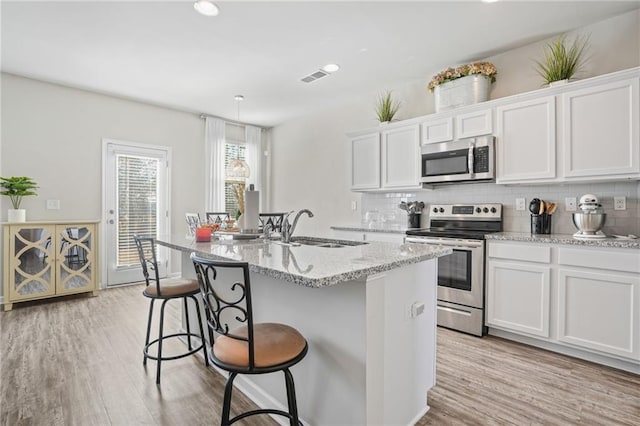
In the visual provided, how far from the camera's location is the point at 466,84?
331cm

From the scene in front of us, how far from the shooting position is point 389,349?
155 cm

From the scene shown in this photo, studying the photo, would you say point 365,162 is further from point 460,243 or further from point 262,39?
point 262,39

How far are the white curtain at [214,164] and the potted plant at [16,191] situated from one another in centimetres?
227

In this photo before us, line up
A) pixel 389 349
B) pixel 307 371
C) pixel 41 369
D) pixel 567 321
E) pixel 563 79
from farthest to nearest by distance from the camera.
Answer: pixel 563 79 → pixel 567 321 → pixel 41 369 → pixel 307 371 → pixel 389 349

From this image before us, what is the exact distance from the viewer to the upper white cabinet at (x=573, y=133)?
7.99 ft

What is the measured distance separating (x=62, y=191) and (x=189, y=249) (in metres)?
3.46

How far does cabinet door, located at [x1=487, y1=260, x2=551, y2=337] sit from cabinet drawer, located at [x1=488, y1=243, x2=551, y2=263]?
0.18 feet

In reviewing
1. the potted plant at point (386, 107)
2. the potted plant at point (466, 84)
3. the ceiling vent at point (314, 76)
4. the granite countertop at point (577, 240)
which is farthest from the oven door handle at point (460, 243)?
the ceiling vent at point (314, 76)

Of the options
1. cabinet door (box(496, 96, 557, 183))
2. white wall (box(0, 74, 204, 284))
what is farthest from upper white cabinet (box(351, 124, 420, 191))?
white wall (box(0, 74, 204, 284))

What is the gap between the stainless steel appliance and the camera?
117 inches

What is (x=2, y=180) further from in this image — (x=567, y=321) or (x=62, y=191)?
(x=567, y=321)

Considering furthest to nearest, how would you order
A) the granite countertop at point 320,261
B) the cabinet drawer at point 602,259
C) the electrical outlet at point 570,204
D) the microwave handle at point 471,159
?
the microwave handle at point 471,159 → the electrical outlet at point 570,204 → the cabinet drawer at point 602,259 → the granite countertop at point 320,261

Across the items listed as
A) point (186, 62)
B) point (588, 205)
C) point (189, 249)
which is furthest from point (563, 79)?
point (186, 62)

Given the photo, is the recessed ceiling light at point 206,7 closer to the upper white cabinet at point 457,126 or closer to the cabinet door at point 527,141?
the upper white cabinet at point 457,126
